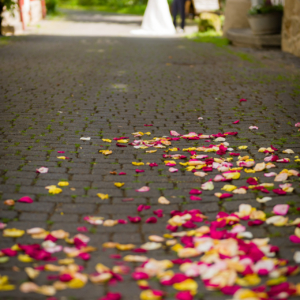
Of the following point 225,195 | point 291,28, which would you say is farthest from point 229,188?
point 291,28

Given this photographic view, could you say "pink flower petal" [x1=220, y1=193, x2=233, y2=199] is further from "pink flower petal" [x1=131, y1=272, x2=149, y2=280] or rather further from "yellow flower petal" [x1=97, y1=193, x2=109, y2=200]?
"pink flower petal" [x1=131, y1=272, x2=149, y2=280]

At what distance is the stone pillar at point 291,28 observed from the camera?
32.6ft

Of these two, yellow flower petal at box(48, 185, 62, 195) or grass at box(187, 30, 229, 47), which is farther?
grass at box(187, 30, 229, 47)

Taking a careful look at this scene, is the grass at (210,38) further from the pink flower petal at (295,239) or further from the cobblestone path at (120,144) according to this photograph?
the pink flower petal at (295,239)

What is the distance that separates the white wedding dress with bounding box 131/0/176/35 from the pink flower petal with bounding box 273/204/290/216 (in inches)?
562

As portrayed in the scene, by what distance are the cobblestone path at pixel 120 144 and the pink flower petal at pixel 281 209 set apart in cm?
4

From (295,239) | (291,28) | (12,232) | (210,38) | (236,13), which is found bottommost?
(295,239)

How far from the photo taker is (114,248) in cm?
259

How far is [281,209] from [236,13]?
40.2ft

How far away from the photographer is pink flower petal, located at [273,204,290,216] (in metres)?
2.98

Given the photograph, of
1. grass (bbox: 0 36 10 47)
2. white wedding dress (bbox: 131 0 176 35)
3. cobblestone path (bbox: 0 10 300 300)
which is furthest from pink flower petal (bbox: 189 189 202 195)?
white wedding dress (bbox: 131 0 176 35)

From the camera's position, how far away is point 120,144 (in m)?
4.51

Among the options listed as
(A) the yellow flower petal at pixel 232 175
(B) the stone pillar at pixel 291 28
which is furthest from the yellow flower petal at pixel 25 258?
(B) the stone pillar at pixel 291 28

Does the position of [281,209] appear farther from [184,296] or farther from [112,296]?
[112,296]
